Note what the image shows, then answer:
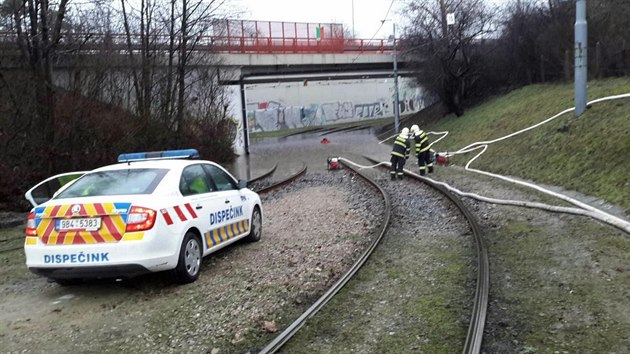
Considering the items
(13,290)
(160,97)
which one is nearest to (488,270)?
(13,290)

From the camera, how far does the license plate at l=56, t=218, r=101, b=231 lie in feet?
18.6

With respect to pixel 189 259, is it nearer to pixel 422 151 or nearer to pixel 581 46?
pixel 422 151

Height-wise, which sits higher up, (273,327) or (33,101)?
(33,101)

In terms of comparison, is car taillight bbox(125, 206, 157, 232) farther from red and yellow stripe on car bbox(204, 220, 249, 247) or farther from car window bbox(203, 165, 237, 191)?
car window bbox(203, 165, 237, 191)

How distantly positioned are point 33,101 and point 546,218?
43.7 ft

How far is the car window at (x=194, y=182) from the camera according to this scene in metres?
6.71

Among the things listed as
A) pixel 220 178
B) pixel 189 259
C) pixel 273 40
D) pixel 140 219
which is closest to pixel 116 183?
pixel 140 219

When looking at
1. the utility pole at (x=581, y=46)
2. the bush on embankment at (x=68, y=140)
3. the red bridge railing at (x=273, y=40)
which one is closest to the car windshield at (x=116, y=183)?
the bush on embankment at (x=68, y=140)

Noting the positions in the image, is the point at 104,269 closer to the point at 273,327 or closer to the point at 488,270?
the point at 273,327

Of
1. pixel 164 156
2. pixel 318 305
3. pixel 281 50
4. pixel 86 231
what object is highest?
pixel 281 50

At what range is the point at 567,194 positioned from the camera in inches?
424

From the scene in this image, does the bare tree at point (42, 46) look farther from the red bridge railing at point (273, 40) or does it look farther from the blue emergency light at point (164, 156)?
the red bridge railing at point (273, 40)

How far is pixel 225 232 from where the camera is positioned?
7.56 metres

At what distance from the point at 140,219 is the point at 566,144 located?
11.9 meters
